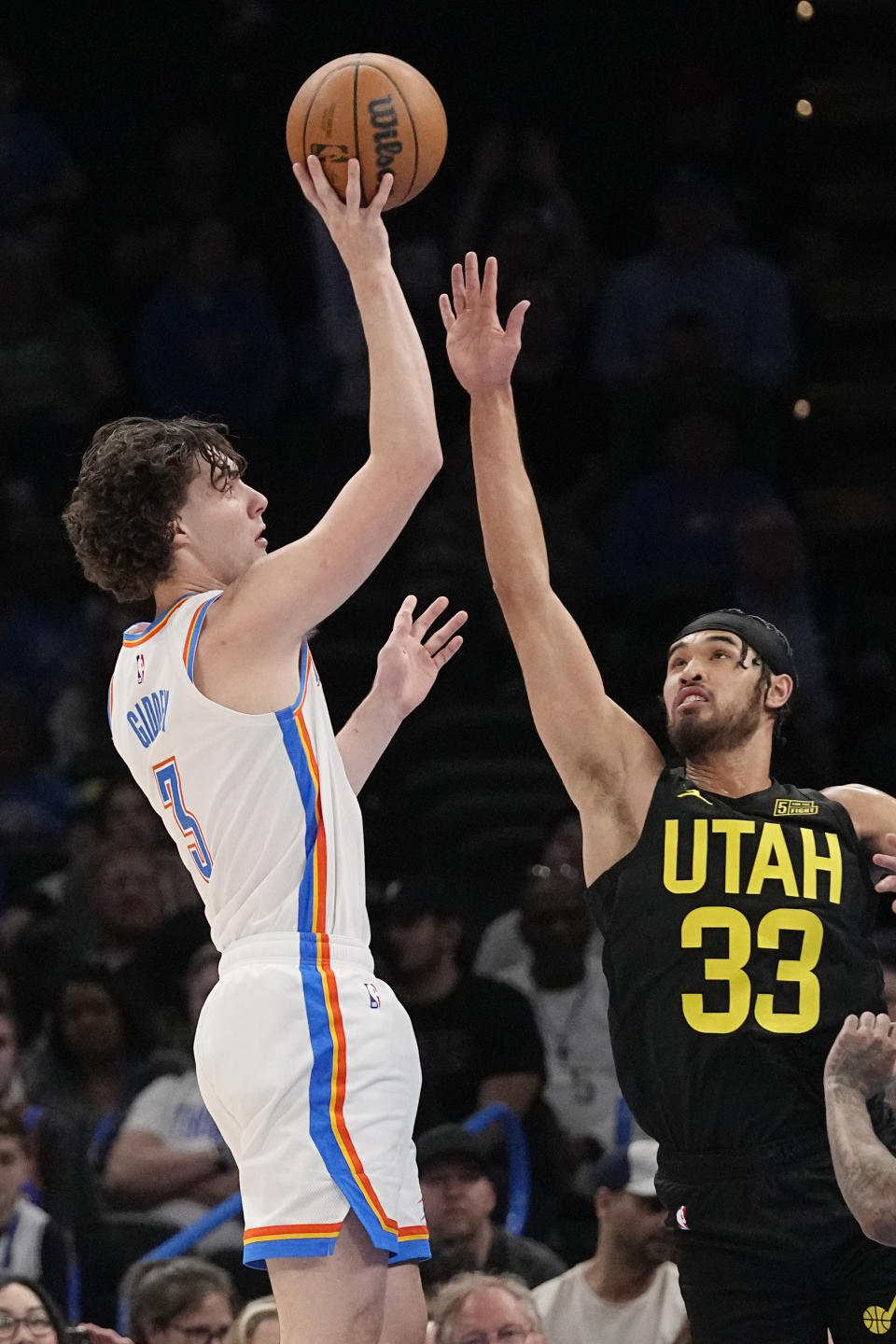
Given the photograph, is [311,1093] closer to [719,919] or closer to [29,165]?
[719,919]

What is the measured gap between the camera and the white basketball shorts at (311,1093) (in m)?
3.34

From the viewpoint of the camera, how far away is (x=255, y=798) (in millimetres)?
3535

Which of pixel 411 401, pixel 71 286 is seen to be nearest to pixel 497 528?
pixel 411 401

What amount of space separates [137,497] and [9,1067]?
4.22 meters

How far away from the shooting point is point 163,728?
361 centimetres

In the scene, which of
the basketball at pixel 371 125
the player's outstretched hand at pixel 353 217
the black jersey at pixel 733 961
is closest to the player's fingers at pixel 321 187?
the player's outstretched hand at pixel 353 217

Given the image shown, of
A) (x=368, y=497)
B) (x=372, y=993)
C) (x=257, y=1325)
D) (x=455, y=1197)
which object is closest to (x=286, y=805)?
(x=372, y=993)

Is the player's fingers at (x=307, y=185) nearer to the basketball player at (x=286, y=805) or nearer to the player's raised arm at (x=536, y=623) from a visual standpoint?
the basketball player at (x=286, y=805)

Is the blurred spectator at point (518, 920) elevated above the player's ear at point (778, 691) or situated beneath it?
situated beneath

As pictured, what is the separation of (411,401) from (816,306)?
6.08 m

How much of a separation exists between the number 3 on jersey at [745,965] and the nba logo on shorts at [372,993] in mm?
1102

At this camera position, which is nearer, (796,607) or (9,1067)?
(9,1067)

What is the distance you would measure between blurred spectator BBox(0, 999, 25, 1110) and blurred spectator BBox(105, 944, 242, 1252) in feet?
1.59

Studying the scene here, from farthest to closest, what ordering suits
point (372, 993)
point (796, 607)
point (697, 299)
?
1. point (697, 299)
2. point (796, 607)
3. point (372, 993)
